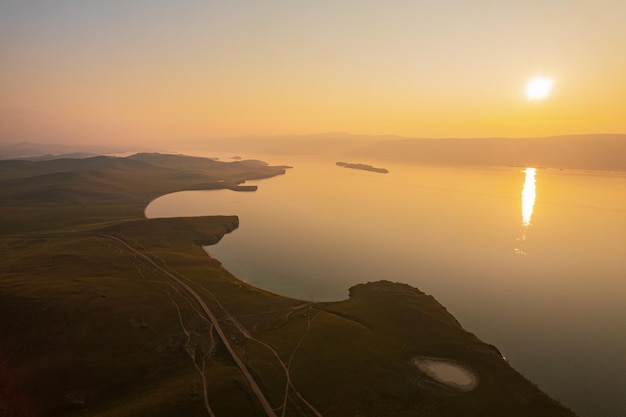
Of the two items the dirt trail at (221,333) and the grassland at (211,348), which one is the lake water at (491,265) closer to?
the grassland at (211,348)

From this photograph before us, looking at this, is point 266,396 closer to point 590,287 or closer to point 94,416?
point 94,416

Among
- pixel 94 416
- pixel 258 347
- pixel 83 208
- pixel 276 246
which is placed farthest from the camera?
pixel 83 208

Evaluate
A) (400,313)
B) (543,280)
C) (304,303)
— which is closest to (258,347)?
(304,303)

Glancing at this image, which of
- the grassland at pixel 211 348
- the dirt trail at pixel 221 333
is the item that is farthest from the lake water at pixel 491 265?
the dirt trail at pixel 221 333

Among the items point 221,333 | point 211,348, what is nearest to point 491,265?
point 221,333

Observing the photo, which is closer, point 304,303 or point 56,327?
point 56,327
